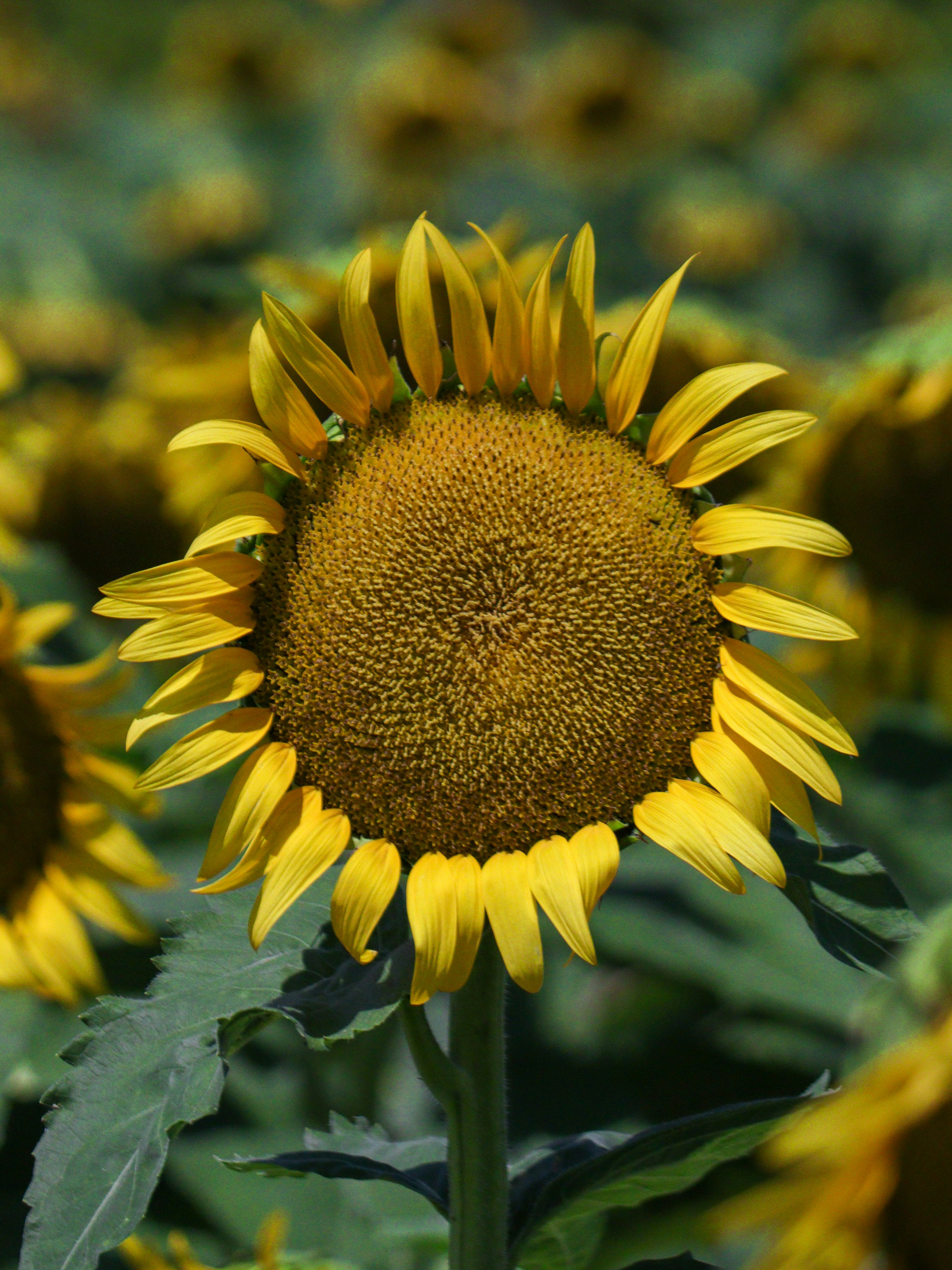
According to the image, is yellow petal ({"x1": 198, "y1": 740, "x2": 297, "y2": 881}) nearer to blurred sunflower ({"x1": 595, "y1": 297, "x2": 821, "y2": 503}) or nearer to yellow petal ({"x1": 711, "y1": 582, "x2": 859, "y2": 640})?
yellow petal ({"x1": 711, "y1": 582, "x2": 859, "y2": 640})

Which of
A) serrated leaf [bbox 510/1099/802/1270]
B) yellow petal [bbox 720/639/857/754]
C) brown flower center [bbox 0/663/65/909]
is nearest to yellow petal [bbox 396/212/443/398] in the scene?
yellow petal [bbox 720/639/857/754]

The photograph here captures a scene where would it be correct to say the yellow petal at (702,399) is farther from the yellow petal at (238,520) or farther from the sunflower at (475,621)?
the yellow petal at (238,520)

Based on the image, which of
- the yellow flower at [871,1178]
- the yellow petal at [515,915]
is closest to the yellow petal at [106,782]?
the yellow petal at [515,915]

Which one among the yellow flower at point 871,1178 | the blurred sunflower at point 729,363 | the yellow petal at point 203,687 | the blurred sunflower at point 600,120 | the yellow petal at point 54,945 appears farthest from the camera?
the blurred sunflower at point 600,120

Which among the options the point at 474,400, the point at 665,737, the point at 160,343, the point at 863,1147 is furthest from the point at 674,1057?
the point at 160,343

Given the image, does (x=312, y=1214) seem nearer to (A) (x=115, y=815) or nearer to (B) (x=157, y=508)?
(A) (x=115, y=815)

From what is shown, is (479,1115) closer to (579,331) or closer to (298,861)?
(298,861)
